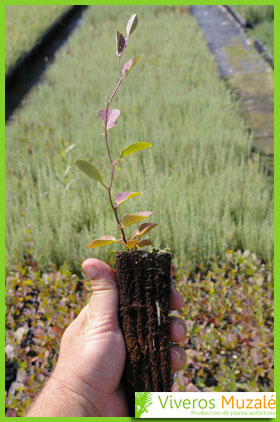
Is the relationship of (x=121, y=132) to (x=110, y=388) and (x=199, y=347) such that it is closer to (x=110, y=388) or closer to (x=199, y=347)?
(x=199, y=347)

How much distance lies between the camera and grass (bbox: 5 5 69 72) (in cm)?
723

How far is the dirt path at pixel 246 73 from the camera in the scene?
16.2ft

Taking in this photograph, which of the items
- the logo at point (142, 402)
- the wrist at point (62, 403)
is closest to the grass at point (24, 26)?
the wrist at point (62, 403)

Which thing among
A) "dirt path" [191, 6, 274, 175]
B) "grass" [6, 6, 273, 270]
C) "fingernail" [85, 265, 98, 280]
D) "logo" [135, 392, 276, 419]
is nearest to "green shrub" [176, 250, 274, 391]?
"grass" [6, 6, 273, 270]

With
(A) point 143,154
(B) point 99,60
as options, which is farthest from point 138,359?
Answer: (B) point 99,60

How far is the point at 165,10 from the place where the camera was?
964cm

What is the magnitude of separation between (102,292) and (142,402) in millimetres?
314

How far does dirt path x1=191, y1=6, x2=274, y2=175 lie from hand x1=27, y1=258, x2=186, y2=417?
315 centimetres

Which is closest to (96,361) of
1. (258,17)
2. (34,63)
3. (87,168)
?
(87,168)

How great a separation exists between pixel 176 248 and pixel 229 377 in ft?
3.06

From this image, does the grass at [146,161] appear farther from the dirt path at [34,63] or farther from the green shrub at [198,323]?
the dirt path at [34,63]

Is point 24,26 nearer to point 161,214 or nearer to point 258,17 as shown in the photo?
point 258,17

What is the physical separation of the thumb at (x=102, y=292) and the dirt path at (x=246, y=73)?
10.3 ft

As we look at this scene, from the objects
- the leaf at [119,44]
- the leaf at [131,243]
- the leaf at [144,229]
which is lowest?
the leaf at [131,243]
